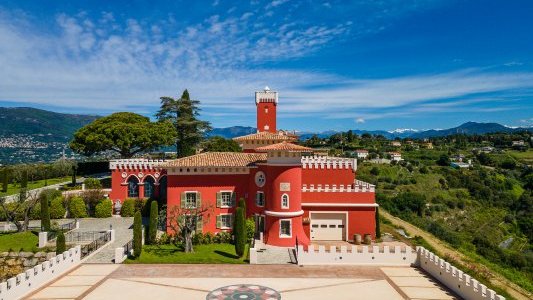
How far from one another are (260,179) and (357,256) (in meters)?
10.00

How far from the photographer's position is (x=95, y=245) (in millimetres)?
27797

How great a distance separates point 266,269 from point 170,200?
11.2 metres

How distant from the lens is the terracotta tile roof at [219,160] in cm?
3095

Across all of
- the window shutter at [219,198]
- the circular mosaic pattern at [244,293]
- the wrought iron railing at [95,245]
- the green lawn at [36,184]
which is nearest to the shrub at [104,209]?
the wrought iron railing at [95,245]

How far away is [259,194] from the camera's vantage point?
31.0 meters

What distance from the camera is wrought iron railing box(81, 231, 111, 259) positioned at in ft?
87.9

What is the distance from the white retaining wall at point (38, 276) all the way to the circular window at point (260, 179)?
548 inches

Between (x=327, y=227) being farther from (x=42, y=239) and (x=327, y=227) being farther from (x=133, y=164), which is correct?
(x=42, y=239)

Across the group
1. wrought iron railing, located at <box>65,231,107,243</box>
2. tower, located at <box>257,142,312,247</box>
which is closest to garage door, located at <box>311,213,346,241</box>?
tower, located at <box>257,142,312,247</box>

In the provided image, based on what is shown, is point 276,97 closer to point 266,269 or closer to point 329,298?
point 266,269

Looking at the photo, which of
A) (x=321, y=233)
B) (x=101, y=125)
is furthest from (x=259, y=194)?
(x=101, y=125)

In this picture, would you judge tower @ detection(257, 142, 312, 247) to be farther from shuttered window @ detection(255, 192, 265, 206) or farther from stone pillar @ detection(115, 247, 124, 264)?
stone pillar @ detection(115, 247, 124, 264)

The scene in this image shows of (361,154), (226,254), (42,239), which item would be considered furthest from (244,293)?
(361,154)

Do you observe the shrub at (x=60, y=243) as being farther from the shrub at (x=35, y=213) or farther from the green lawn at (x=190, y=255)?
the shrub at (x=35, y=213)
